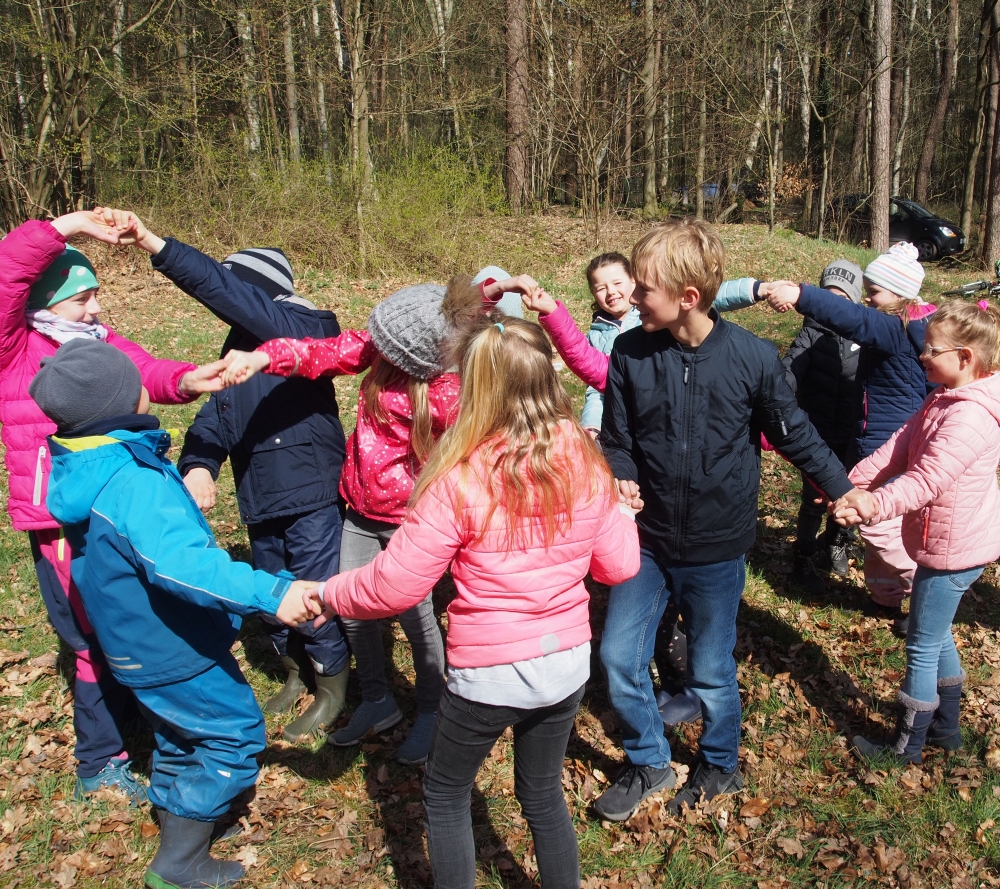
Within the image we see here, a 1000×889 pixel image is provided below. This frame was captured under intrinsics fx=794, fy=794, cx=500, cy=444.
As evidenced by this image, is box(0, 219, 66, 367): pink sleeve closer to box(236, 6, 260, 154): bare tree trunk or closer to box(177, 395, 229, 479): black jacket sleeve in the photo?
box(177, 395, 229, 479): black jacket sleeve

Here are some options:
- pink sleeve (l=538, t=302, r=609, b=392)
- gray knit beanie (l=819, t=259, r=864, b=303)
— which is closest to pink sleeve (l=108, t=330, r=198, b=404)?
pink sleeve (l=538, t=302, r=609, b=392)

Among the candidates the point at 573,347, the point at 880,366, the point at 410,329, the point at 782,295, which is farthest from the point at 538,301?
the point at 880,366

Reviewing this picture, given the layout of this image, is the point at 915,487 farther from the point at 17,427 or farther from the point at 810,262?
the point at 810,262

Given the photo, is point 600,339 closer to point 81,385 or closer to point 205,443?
point 205,443

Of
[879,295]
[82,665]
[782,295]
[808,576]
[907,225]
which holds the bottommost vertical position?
[907,225]

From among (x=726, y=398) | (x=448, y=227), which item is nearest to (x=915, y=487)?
(x=726, y=398)

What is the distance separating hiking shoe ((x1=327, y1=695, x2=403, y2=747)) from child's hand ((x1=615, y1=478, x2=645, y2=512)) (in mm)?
1703

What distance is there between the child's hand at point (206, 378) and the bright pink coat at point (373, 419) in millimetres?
168

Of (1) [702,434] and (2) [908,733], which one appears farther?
(2) [908,733]

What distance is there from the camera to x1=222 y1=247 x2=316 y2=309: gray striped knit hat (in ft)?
11.4

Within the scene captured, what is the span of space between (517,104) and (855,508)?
1671cm

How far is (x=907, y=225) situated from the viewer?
19.3 metres

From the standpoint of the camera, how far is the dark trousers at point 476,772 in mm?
2301

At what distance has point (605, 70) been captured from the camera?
16.4 metres
